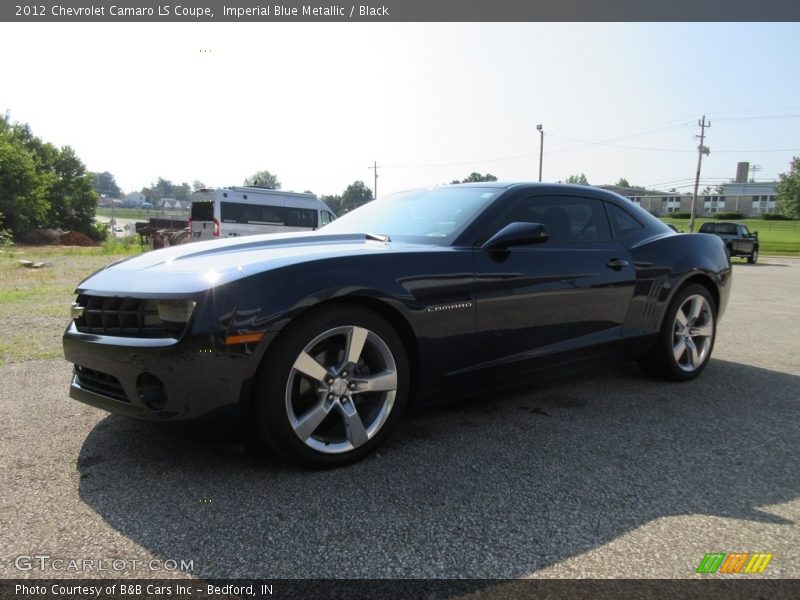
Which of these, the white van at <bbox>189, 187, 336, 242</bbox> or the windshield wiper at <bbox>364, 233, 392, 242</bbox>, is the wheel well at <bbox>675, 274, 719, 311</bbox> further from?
the white van at <bbox>189, 187, 336, 242</bbox>

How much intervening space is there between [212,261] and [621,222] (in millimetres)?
2873


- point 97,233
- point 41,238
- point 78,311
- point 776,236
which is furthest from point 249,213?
point 776,236

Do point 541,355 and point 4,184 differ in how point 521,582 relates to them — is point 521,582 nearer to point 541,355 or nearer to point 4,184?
point 541,355

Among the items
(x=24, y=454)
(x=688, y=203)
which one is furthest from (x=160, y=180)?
(x=24, y=454)

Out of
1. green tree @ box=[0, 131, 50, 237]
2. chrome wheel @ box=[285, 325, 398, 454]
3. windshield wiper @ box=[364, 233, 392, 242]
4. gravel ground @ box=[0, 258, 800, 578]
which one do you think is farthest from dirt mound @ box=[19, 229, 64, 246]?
chrome wheel @ box=[285, 325, 398, 454]

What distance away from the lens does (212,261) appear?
2.68 m

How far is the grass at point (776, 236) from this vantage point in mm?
35938

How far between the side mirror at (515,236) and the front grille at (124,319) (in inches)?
65.4

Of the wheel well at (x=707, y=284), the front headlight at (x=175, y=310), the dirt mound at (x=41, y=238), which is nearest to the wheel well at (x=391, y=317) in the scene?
the front headlight at (x=175, y=310)

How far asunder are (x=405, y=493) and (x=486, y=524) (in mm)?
386

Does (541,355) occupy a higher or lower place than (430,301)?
lower

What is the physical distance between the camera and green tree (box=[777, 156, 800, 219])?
65.2 meters

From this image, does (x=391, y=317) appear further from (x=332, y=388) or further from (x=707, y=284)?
(x=707, y=284)

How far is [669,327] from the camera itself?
413 centimetres
